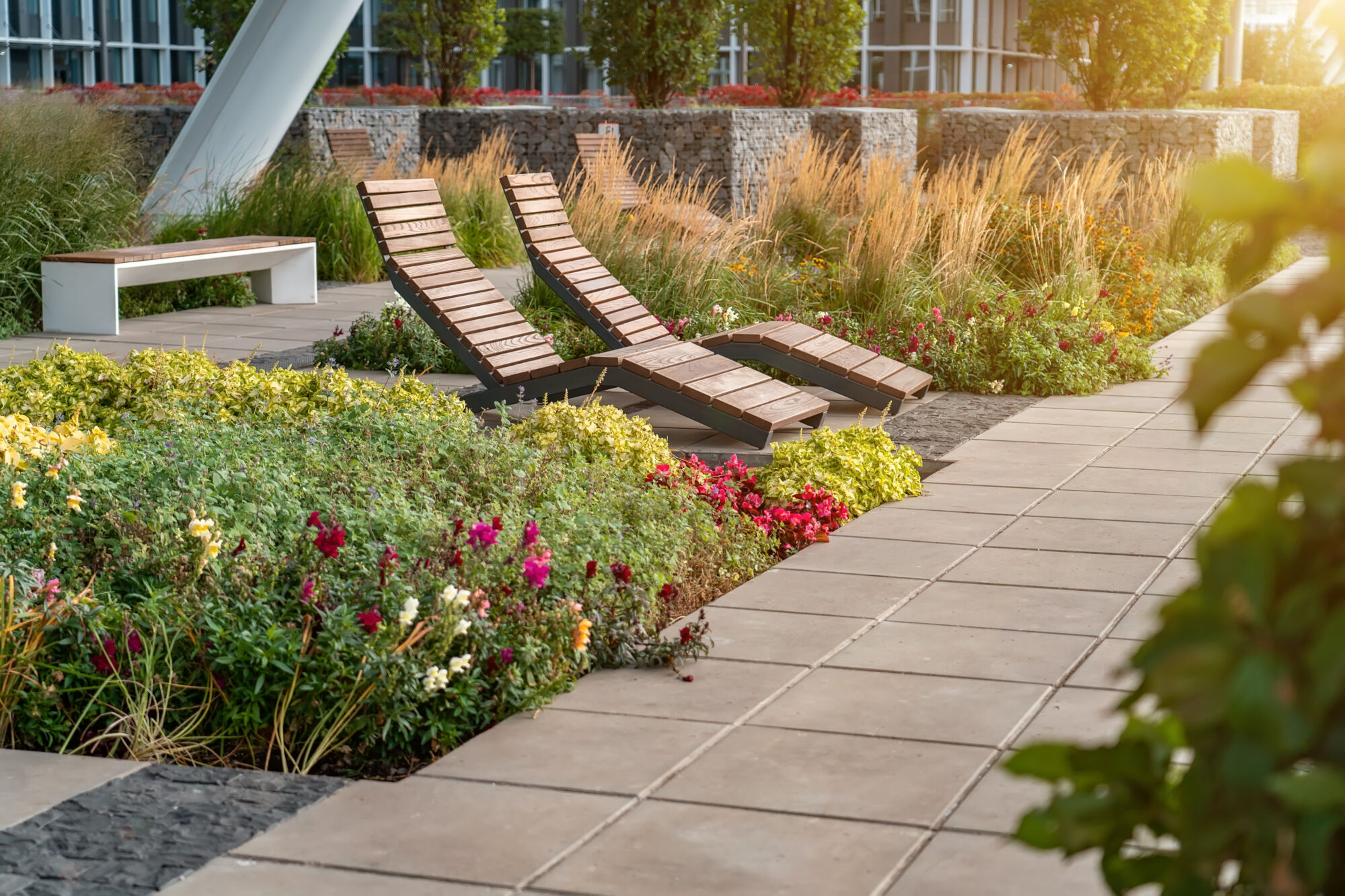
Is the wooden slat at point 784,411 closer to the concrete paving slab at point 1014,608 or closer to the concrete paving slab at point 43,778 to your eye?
the concrete paving slab at point 1014,608

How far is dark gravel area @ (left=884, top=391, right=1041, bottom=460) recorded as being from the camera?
6562 mm

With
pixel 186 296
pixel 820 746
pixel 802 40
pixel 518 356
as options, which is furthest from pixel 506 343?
pixel 802 40

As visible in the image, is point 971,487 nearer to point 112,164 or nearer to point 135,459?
point 135,459

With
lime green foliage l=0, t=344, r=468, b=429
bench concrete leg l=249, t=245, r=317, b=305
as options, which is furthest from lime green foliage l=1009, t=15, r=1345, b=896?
bench concrete leg l=249, t=245, r=317, b=305

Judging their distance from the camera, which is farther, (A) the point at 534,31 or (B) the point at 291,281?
(A) the point at 534,31

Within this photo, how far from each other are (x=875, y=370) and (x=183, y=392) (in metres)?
3.13

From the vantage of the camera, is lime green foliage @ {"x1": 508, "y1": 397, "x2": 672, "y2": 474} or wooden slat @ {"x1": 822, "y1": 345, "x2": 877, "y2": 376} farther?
wooden slat @ {"x1": 822, "y1": 345, "x2": 877, "y2": 376}

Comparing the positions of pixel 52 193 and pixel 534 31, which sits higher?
pixel 534 31

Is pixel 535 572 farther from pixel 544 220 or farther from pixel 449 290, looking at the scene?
pixel 544 220

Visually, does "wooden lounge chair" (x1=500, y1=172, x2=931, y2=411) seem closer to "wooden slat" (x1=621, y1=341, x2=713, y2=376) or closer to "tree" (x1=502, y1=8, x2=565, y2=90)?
"wooden slat" (x1=621, y1=341, x2=713, y2=376)

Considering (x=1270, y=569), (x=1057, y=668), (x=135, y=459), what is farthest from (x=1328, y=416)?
(x=135, y=459)

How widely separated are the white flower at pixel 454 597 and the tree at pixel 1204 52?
668 inches

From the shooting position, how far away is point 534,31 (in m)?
47.1

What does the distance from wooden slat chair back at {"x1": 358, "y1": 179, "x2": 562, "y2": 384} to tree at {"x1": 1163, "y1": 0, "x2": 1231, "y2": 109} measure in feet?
43.9
